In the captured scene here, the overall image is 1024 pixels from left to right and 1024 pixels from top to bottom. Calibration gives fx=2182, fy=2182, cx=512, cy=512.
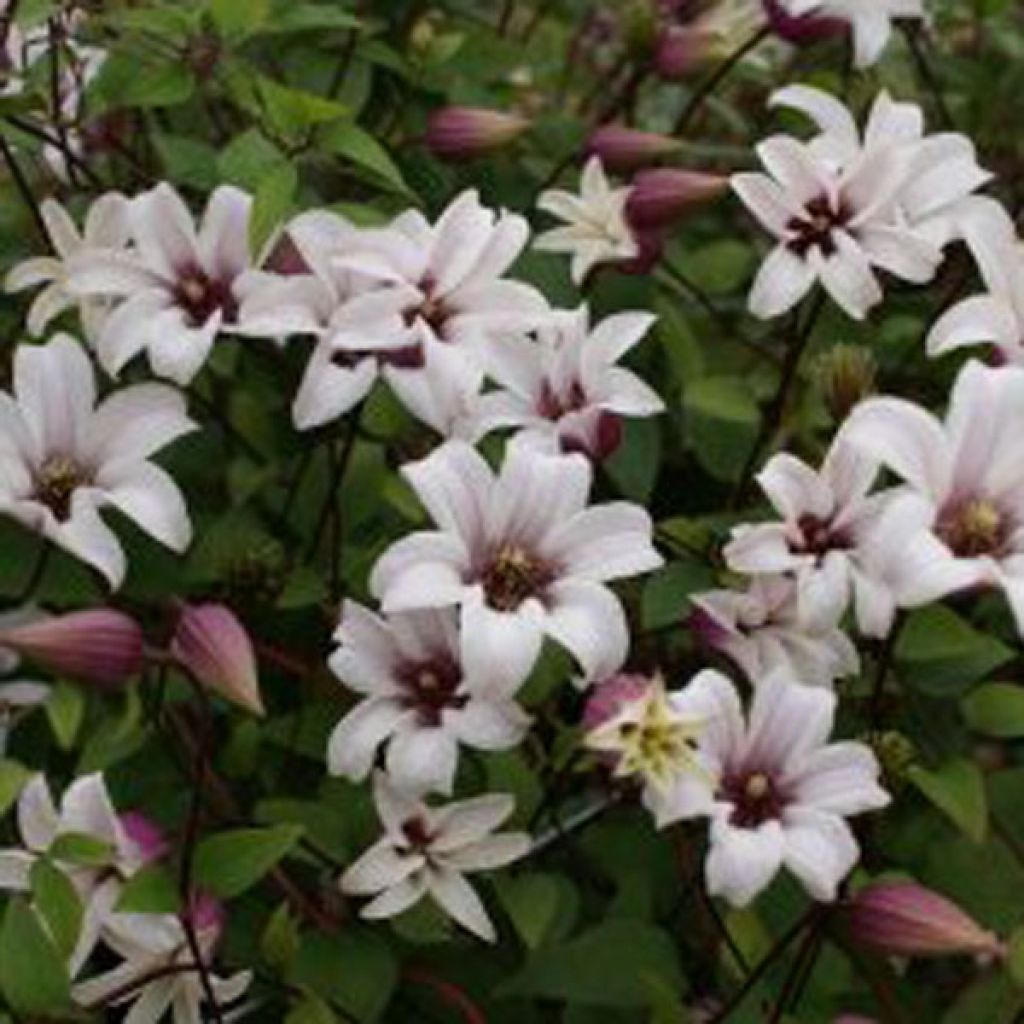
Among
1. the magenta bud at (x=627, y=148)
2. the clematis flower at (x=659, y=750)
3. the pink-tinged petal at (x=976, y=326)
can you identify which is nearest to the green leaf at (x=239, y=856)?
the clematis flower at (x=659, y=750)

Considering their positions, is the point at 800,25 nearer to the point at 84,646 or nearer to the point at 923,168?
the point at 923,168

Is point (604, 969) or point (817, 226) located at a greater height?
point (817, 226)

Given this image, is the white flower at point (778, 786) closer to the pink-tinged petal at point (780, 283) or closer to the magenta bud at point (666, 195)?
the pink-tinged petal at point (780, 283)

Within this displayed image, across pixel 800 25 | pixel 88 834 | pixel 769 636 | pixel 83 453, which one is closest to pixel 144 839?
pixel 88 834

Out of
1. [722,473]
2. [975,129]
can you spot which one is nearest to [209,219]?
[722,473]

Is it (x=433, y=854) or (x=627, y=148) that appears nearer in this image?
(x=433, y=854)

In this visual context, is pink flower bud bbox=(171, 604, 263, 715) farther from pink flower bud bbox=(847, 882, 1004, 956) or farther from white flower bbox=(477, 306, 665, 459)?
pink flower bud bbox=(847, 882, 1004, 956)
